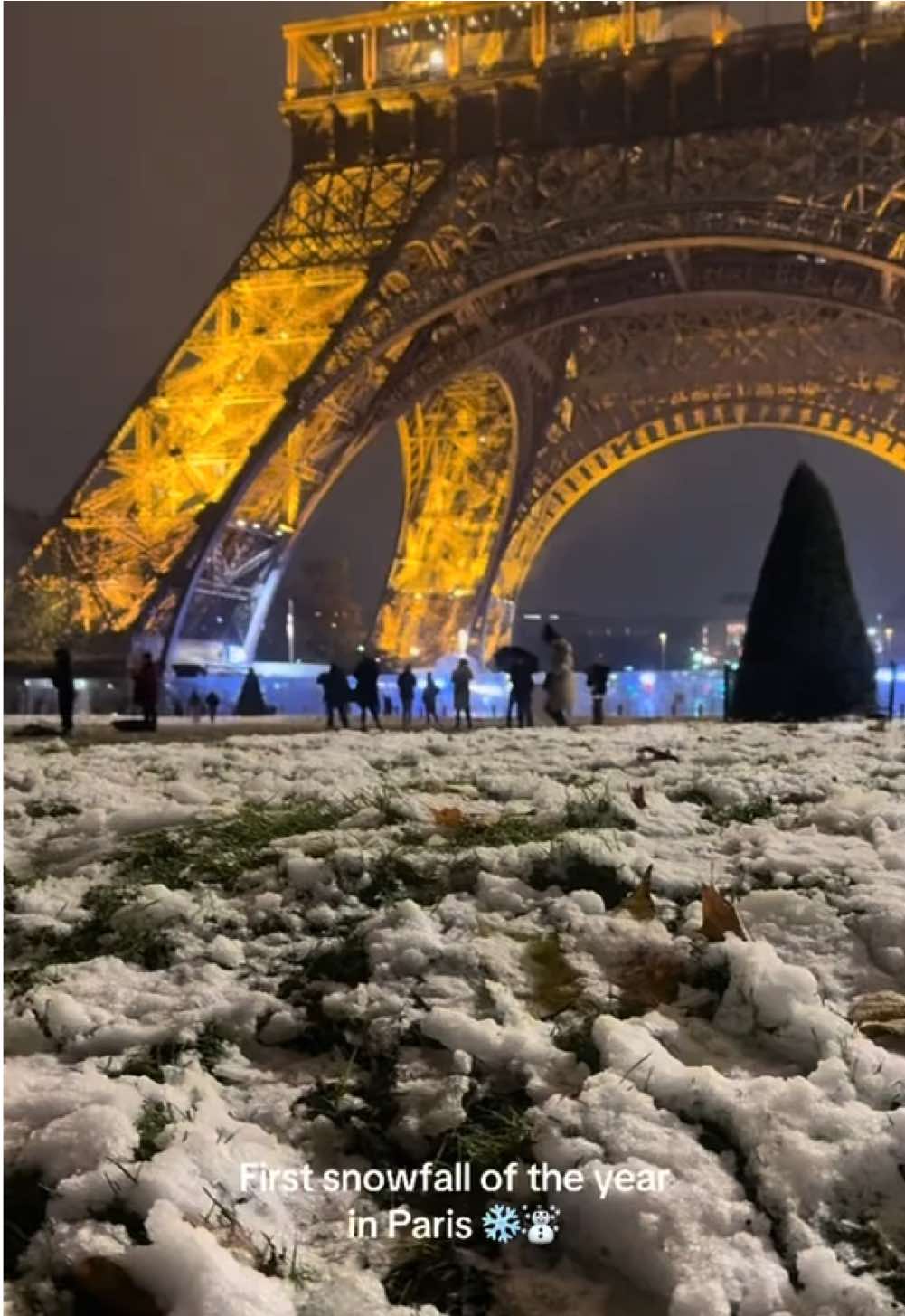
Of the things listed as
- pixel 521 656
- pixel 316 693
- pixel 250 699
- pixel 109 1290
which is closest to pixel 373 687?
pixel 521 656

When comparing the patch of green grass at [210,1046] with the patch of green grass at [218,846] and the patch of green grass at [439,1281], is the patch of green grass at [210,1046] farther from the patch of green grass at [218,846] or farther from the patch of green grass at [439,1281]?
the patch of green grass at [218,846]

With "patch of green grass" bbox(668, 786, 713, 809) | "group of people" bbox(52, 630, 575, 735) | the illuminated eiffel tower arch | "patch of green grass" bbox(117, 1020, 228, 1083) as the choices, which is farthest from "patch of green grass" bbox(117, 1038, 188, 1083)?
the illuminated eiffel tower arch

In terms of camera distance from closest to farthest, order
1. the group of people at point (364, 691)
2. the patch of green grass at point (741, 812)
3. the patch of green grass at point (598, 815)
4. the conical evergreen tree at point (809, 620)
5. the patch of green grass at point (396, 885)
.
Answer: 1. the patch of green grass at point (396, 885)
2. the patch of green grass at point (598, 815)
3. the patch of green grass at point (741, 812)
4. the conical evergreen tree at point (809, 620)
5. the group of people at point (364, 691)

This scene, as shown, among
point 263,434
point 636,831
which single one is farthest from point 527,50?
point 636,831

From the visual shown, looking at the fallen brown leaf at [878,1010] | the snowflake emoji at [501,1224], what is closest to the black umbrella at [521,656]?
the fallen brown leaf at [878,1010]

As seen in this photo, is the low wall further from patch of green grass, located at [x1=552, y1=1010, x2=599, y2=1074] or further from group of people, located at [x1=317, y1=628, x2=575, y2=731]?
patch of green grass, located at [x1=552, y1=1010, x2=599, y2=1074]

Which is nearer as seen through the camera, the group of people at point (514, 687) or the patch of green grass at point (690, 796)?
the patch of green grass at point (690, 796)
